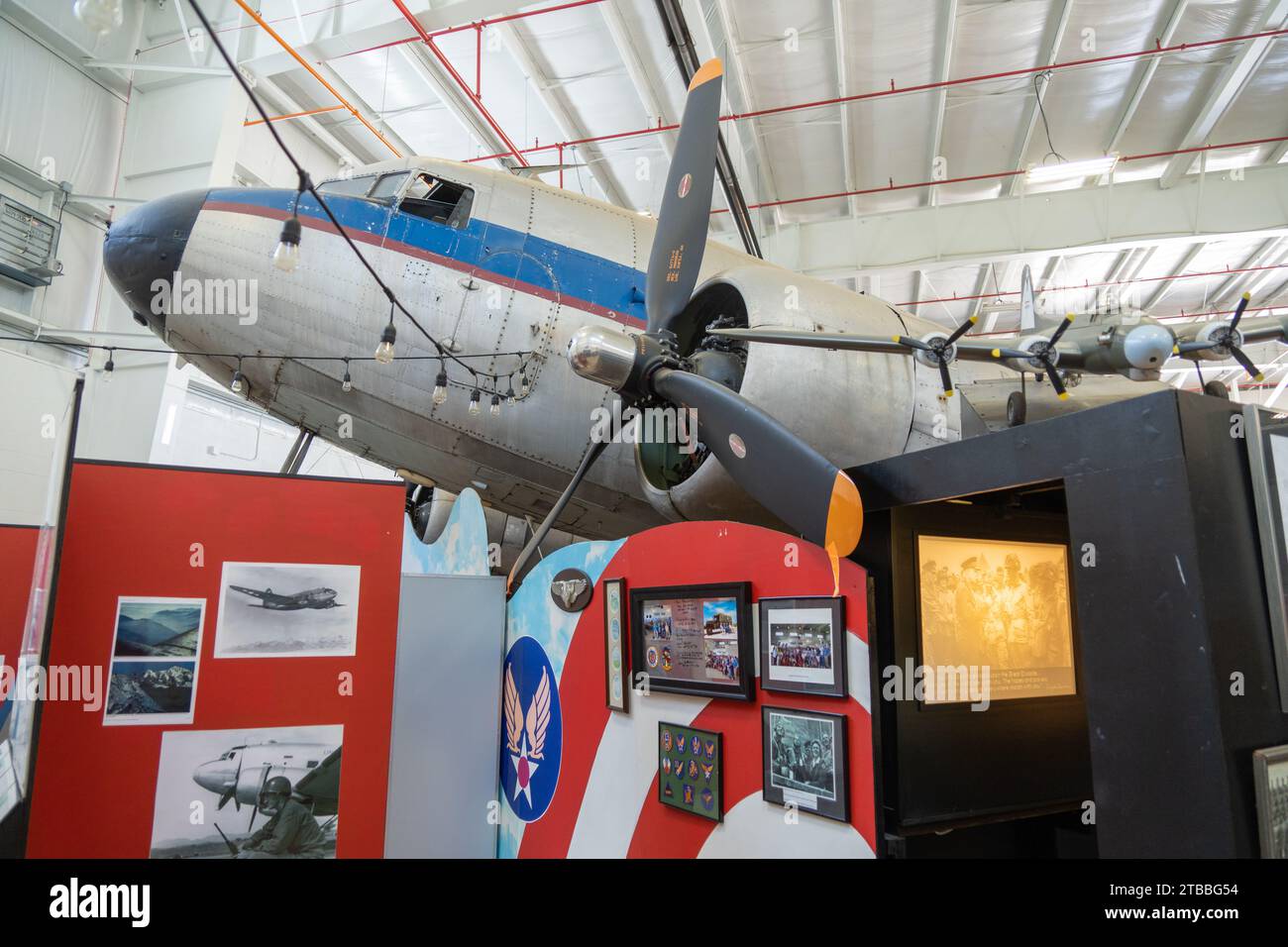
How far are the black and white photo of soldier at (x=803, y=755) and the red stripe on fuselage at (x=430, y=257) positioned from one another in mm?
3572

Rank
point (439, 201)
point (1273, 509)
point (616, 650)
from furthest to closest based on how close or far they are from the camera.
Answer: point (439, 201)
point (616, 650)
point (1273, 509)

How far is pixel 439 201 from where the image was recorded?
607 centimetres

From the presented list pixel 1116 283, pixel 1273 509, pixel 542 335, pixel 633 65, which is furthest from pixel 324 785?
pixel 1116 283

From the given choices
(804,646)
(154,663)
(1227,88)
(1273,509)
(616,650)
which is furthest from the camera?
(1227,88)

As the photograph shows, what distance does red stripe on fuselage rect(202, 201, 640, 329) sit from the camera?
5.82m

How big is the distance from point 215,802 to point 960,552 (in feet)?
13.3

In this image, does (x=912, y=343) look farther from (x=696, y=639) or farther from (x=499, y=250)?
(x=499, y=250)

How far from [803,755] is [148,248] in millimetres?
5911

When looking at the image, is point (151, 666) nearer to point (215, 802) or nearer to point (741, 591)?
point (215, 802)

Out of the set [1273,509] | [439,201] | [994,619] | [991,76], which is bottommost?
[994,619]

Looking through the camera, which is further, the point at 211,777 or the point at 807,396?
the point at 807,396

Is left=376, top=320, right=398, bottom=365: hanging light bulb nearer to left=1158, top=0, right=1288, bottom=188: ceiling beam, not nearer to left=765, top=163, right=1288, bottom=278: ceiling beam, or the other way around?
left=765, top=163, right=1288, bottom=278: ceiling beam
